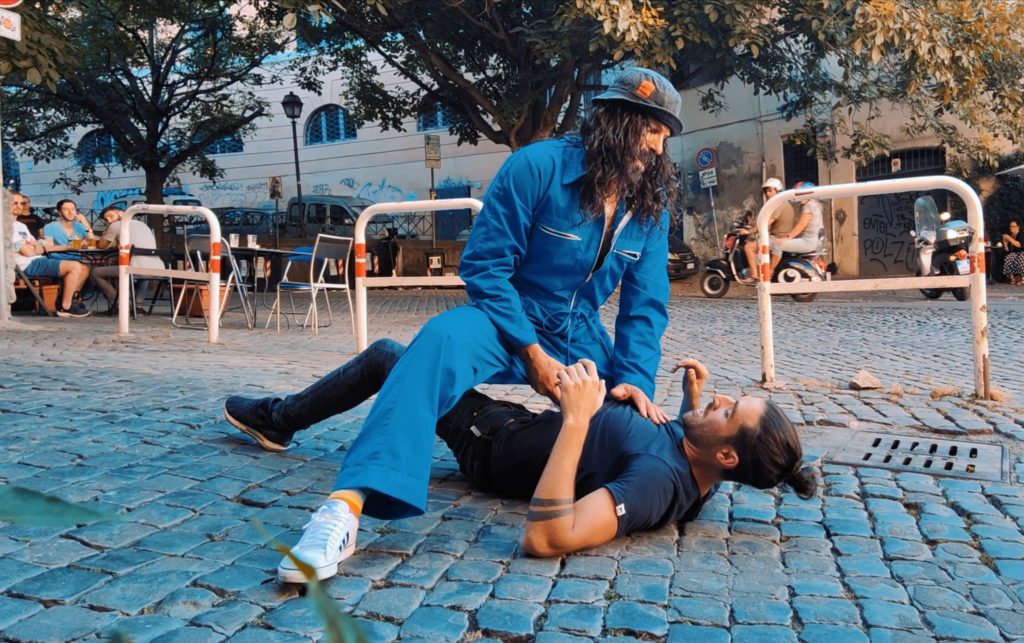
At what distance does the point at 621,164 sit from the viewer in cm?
320

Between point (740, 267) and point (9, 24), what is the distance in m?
11.4

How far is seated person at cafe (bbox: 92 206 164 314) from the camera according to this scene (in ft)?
34.7

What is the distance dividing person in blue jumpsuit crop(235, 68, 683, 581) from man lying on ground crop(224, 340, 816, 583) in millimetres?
156

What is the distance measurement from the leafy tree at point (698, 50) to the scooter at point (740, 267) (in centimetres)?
276

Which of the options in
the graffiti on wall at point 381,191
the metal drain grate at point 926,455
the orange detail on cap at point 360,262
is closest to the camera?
the metal drain grate at point 926,455

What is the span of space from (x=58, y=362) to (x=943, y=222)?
12.6 metres

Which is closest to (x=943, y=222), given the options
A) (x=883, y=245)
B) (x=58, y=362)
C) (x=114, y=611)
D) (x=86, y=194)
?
(x=883, y=245)

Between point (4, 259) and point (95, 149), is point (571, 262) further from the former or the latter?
point (95, 149)

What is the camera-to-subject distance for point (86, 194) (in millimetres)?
38188

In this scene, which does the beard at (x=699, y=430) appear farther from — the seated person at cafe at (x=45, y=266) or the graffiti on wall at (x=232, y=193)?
the graffiti on wall at (x=232, y=193)

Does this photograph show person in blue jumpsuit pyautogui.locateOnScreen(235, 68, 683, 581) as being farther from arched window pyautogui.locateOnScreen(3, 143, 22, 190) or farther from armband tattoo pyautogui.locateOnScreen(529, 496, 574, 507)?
arched window pyautogui.locateOnScreen(3, 143, 22, 190)

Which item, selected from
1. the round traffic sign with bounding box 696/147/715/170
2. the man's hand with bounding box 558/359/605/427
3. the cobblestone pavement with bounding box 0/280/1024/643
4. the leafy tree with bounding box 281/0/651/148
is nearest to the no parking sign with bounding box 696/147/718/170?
the round traffic sign with bounding box 696/147/715/170

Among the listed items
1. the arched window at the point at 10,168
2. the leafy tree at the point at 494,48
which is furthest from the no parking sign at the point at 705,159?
the arched window at the point at 10,168

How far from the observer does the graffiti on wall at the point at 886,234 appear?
21969 millimetres
